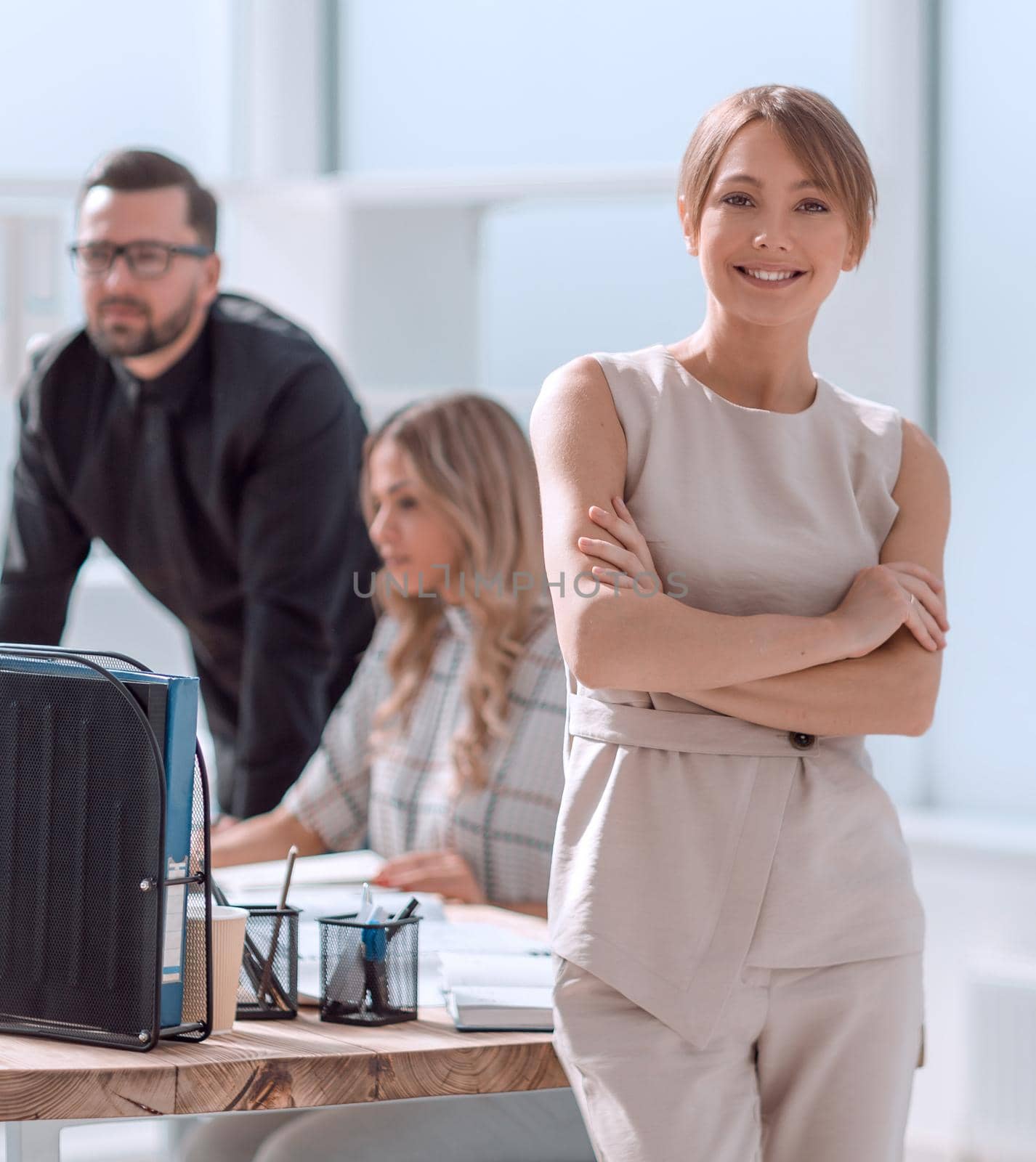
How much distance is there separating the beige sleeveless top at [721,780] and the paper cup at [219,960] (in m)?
0.28

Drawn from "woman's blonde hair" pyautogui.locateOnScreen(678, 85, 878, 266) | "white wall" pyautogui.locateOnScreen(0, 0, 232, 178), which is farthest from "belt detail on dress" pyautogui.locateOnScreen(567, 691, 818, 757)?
"white wall" pyautogui.locateOnScreen(0, 0, 232, 178)

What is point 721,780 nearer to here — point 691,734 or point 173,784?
point 691,734

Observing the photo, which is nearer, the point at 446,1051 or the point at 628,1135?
the point at 628,1135

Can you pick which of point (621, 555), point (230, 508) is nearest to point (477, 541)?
point (230, 508)

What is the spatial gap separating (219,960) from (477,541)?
102 centimetres

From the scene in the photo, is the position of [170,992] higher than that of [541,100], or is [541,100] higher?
[541,100]

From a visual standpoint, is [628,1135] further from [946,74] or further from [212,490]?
[946,74]

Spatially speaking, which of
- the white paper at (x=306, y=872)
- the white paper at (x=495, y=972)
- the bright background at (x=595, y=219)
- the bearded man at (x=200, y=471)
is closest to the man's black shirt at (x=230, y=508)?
the bearded man at (x=200, y=471)

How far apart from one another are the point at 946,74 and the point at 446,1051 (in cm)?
242

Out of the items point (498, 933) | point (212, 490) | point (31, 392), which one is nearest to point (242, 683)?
point (212, 490)

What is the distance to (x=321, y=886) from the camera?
187cm

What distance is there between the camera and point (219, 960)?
125 cm

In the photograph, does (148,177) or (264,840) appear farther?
(148,177)

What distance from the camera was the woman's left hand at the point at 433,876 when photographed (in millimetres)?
1912
